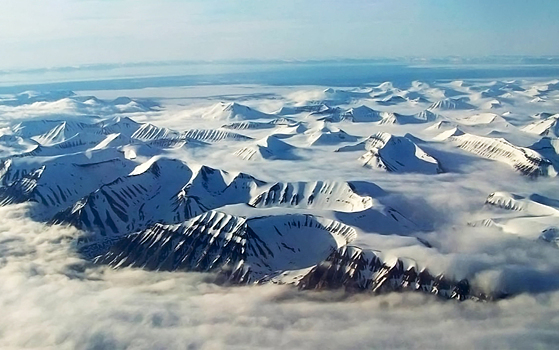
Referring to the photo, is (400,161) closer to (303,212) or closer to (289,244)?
(303,212)

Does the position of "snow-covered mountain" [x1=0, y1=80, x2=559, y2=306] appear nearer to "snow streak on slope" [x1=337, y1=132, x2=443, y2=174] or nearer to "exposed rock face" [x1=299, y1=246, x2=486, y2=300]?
"exposed rock face" [x1=299, y1=246, x2=486, y2=300]

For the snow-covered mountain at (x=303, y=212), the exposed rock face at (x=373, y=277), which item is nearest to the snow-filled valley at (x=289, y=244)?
the exposed rock face at (x=373, y=277)

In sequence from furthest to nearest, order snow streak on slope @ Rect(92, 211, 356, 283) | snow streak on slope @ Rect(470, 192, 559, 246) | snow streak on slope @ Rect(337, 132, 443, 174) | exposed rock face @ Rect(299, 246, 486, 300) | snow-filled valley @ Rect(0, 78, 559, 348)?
1. snow streak on slope @ Rect(337, 132, 443, 174)
2. snow streak on slope @ Rect(92, 211, 356, 283)
3. snow streak on slope @ Rect(470, 192, 559, 246)
4. exposed rock face @ Rect(299, 246, 486, 300)
5. snow-filled valley @ Rect(0, 78, 559, 348)

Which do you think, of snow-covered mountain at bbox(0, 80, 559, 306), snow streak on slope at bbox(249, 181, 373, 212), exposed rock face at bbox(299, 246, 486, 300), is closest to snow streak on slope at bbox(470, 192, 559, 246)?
snow-covered mountain at bbox(0, 80, 559, 306)

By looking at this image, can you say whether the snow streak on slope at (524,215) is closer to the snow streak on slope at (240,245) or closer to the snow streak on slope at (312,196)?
the snow streak on slope at (312,196)

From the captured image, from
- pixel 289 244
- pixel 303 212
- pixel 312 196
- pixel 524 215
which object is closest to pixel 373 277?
pixel 289 244

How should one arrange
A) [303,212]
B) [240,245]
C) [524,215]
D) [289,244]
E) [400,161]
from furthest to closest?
[400,161]
[524,215]
[303,212]
[289,244]
[240,245]

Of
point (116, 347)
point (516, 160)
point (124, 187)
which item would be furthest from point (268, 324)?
point (516, 160)

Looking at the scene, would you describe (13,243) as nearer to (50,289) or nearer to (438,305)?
(50,289)

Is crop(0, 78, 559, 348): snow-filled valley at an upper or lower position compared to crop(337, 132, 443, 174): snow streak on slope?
upper

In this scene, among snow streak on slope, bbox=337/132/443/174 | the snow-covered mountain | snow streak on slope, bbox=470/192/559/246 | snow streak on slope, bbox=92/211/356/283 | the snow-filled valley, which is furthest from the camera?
snow streak on slope, bbox=337/132/443/174

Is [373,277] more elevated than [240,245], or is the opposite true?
[373,277]

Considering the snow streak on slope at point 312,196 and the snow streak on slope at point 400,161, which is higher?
the snow streak on slope at point 312,196
